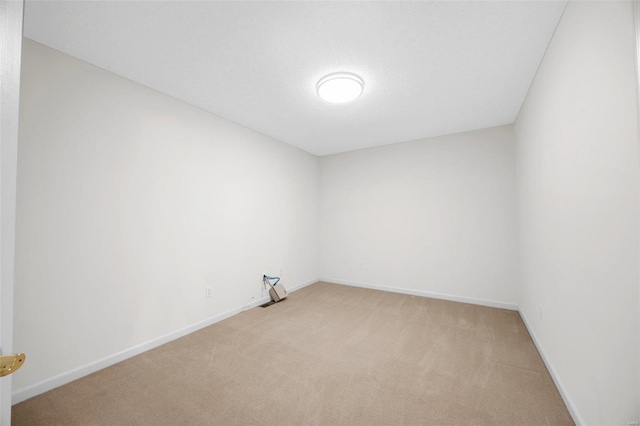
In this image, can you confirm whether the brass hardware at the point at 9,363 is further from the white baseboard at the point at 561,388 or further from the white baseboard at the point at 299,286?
the white baseboard at the point at 299,286

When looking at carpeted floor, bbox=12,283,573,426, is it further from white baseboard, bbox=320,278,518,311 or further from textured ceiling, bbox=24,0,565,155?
textured ceiling, bbox=24,0,565,155

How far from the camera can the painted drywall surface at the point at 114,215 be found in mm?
1836

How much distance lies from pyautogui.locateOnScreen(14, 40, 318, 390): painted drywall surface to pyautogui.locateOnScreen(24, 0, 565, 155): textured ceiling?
280 mm

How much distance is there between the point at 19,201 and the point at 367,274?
4282mm

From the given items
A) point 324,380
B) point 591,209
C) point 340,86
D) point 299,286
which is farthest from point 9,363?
point 299,286

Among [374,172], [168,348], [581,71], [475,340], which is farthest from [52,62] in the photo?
[475,340]

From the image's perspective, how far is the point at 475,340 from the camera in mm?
2594

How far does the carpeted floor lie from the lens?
5.33ft

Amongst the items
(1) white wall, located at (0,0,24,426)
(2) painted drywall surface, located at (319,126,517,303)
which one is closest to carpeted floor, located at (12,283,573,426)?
(2) painted drywall surface, located at (319,126,517,303)

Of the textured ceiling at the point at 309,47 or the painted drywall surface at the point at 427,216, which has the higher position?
the textured ceiling at the point at 309,47

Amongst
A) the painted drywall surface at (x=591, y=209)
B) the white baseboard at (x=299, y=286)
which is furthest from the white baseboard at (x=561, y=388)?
the white baseboard at (x=299, y=286)

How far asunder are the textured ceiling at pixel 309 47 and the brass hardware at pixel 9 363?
1882mm

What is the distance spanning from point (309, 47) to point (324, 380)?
2587 mm

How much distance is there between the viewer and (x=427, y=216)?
4.03m
